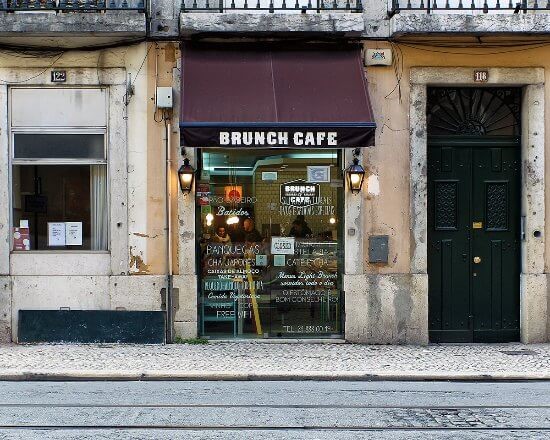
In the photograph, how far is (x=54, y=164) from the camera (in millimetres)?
12602

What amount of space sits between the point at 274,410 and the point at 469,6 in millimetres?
7611

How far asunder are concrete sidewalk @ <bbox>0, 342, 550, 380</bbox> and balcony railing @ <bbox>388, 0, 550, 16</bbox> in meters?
5.03

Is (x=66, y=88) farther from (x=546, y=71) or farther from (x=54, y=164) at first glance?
(x=546, y=71)

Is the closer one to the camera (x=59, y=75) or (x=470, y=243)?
(x=59, y=75)

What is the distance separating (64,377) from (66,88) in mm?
4685

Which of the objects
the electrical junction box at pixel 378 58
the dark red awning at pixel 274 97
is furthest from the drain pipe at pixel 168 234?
the electrical junction box at pixel 378 58

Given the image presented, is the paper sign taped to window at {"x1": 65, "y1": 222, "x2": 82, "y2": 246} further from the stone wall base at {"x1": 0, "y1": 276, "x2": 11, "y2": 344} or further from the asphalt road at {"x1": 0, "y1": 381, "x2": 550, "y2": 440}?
the asphalt road at {"x1": 0, "y1": 381, "x2": 550, "y2": 440}

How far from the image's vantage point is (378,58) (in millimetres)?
12562

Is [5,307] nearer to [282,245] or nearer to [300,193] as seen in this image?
[282,245]

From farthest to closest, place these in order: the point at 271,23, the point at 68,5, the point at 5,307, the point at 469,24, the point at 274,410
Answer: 1. the point at 5,307
2. the point at 68,5
3. the point at 271,23
4. the point at 469,24
5. the point at 274,410

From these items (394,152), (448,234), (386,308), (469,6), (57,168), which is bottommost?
(386,308)

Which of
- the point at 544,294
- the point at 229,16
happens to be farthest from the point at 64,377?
the point at 544,294

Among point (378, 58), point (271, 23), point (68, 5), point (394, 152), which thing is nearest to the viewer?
point (271, 23)

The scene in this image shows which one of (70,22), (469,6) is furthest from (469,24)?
(70,22)
